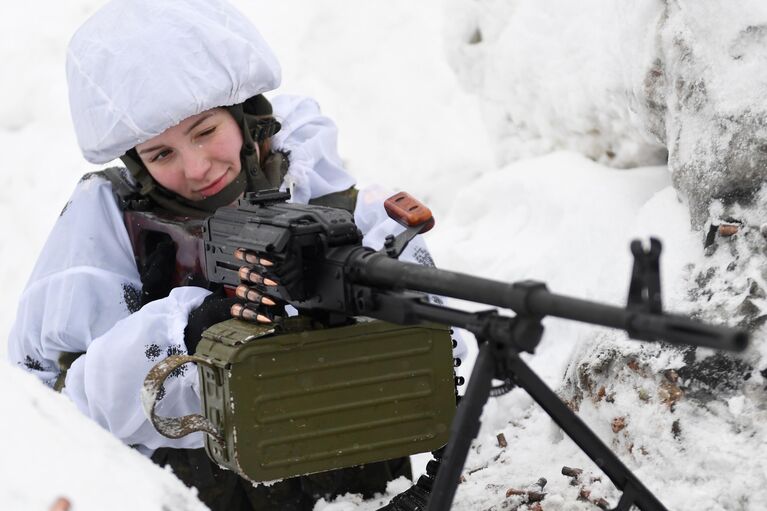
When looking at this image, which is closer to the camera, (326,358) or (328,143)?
(326,358)

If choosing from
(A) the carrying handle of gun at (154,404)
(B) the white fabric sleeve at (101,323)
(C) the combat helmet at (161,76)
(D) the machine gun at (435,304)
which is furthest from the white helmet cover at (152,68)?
(A) the carrying handle of gun at (154,404)

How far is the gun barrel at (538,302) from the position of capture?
153cm

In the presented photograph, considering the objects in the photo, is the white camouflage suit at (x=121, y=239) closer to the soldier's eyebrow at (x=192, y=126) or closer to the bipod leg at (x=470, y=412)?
the soldier's eyebrow at (x=192, y=126)

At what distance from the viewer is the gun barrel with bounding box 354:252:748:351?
5.02 feet

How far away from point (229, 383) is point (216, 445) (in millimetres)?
194

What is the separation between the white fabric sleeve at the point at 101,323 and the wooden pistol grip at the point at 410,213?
0.70 meters

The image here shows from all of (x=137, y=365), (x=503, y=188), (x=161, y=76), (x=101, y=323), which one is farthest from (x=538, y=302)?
(x=503, y=188)

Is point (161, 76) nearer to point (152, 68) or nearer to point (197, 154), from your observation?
point (152, 68)

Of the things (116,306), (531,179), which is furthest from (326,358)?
(531,179)

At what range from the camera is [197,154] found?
3.09 meters

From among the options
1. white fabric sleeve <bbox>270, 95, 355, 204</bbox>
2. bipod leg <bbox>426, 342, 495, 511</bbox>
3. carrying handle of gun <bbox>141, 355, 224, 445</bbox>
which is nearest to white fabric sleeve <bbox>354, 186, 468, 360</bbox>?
white fabric sleeve <bbox>270, 95, 355, 204</bbox>

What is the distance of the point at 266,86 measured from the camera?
127 inches

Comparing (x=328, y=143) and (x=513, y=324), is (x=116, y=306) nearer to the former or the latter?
(x=328, y=143)

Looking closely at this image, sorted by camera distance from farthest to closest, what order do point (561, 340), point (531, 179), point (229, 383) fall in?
point (531, 179), point (561, 340), point (229, 383)
